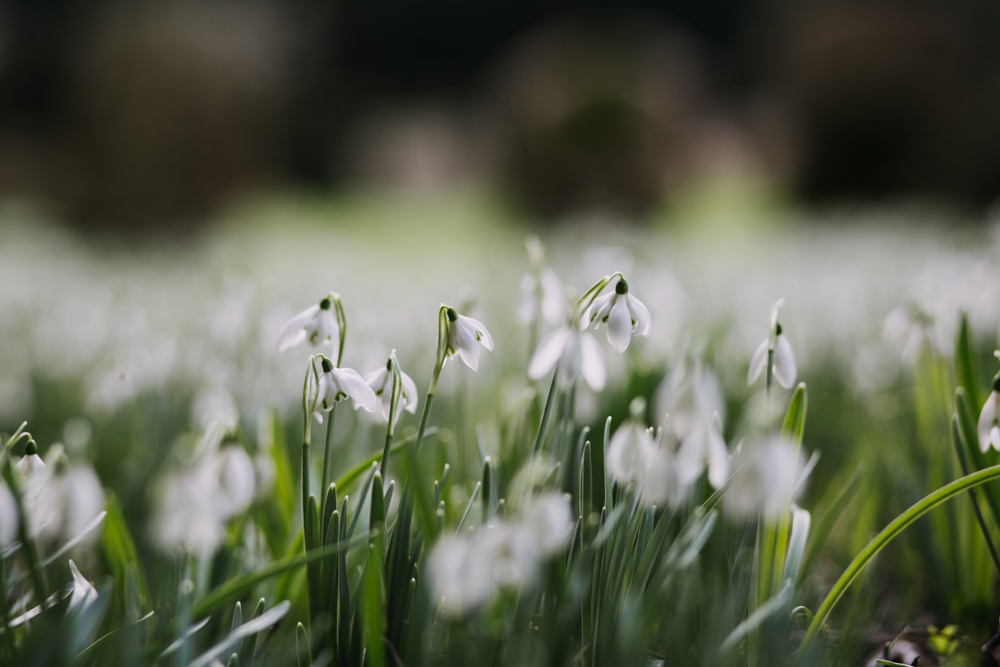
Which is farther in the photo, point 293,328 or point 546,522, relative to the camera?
point 293,328

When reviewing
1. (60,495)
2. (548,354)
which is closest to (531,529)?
(548,354)

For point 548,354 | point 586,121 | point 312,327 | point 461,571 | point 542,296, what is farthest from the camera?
point 586,121

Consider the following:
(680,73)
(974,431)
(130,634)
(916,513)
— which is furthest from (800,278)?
(680,73)

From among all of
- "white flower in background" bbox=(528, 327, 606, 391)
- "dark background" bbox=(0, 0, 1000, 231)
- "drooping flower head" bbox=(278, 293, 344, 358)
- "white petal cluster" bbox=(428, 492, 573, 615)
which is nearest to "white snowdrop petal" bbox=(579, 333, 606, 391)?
"white flower in background" bbox=(528, 327, 606, 391)

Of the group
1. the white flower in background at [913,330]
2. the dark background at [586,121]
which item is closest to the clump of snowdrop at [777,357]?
the white flower in background at [913,330]

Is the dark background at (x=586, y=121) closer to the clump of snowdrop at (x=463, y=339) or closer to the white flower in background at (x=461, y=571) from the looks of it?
the clump of snowdrop at (x=463, y=339)

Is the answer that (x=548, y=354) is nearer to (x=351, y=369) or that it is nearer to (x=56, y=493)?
(x=351, y=369)

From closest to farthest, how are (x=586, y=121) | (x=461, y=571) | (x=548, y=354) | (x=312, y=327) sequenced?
(x=461, y=571)
(x=548, y=354)
(x=312, y=327)
(x=586, y=121)

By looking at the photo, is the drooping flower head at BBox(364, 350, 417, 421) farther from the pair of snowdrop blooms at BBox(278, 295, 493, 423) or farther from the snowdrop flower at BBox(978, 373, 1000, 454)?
the snowdrop flower at BBox(978, 373, 1000, 454)
